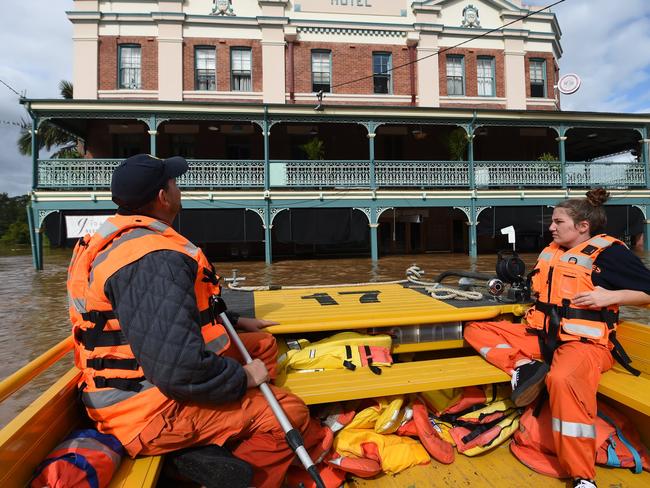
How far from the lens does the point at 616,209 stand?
15.4 m

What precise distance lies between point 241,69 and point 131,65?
15.0ft

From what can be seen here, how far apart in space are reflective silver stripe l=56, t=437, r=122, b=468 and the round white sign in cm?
2066

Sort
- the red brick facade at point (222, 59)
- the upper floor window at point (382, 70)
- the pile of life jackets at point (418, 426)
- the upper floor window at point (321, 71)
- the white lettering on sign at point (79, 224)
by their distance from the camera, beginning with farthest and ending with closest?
1. the upper floor window at point (382, 70)
2. the upper floor window at point (321, 71)
3. the red brick facade at point (222, 59)
4. the white lettering on sign at point (79, 224)
5. the pile of life jackets at point (418, 426)

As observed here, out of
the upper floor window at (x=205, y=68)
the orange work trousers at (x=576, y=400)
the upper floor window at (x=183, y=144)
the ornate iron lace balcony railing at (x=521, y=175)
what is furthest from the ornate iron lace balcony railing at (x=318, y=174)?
the orange work trousers at (x=576, y=400)

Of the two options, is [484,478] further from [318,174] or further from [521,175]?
[521,175]

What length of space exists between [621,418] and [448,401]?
3.53 ft

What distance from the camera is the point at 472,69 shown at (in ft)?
59.9

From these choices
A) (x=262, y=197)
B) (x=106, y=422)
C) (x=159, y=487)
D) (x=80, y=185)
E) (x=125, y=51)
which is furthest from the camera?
(x=125, y=51)

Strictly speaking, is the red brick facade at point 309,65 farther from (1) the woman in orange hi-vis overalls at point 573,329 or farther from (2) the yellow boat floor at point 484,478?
(2) the yellow boat floor at point 484,478

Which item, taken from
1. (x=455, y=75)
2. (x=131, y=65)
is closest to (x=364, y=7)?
(x=455, y=75)

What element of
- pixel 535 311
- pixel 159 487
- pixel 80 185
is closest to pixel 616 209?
pixel 535 311

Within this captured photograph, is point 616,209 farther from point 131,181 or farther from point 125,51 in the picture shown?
point 125,51

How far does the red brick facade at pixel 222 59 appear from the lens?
16562 millimetres

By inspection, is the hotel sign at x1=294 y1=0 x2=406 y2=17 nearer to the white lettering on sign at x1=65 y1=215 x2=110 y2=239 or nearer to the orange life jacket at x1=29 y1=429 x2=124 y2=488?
the white lettering on sign at x1=65 y1=215 x2=110 y2=239
